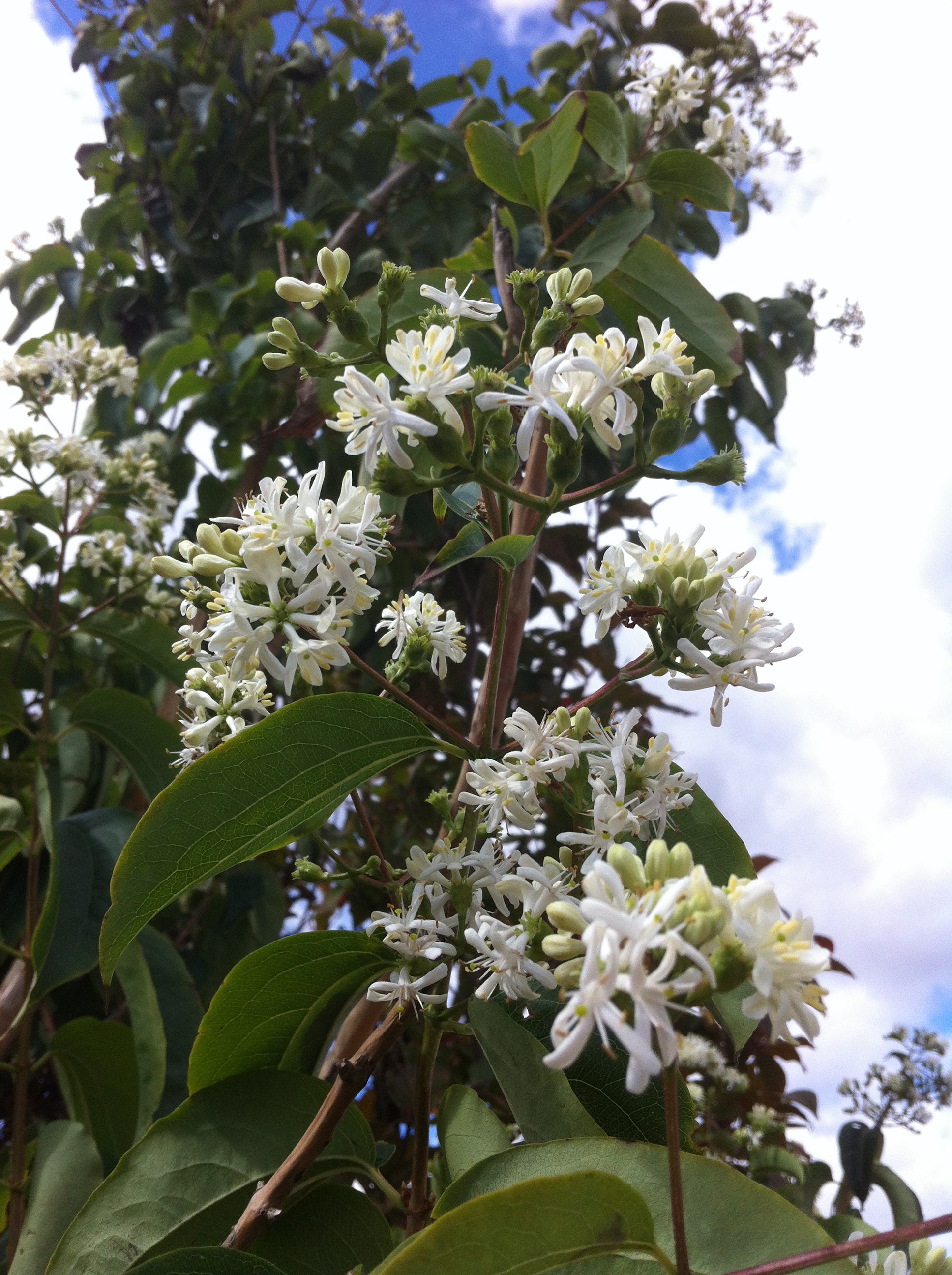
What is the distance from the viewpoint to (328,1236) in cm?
→ 67

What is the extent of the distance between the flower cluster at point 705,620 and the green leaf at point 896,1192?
130 cm

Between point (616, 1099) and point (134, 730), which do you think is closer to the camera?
point (616, 1099)

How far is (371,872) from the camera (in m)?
0.77

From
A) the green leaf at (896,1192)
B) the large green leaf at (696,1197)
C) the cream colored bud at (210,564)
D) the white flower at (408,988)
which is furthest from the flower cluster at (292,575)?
the green leaf at (896,1192)

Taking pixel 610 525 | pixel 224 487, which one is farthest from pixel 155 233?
pixel 610 525

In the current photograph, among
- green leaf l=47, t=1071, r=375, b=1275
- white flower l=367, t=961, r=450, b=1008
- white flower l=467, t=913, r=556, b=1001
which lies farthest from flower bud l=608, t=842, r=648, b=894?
green leaf l=47, t=1071, r=375, b=1275

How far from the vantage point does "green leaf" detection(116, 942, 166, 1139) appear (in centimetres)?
110

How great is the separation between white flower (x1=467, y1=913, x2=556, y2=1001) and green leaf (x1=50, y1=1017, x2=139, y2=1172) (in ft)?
2.46

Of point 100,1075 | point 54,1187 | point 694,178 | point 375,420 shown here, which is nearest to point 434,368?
point 375,420

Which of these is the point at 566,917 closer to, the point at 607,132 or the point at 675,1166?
the point at 675,1166

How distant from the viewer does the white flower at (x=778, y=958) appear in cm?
43

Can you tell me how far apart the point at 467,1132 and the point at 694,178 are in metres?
1.12

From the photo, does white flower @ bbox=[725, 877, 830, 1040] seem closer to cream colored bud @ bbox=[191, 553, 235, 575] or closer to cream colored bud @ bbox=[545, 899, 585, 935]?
cream colored bud @ bbox=[545, 899, 585, 935]

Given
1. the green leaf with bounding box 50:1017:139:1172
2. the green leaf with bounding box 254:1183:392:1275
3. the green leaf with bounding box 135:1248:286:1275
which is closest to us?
the green leaf with bounding box 135:1248:286:1275
